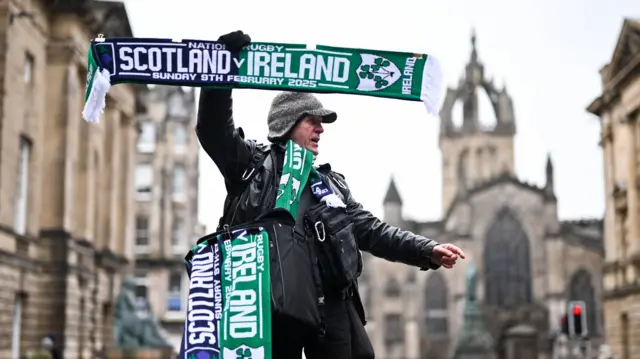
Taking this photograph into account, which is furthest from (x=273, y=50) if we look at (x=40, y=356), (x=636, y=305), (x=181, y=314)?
(x=181, y=314)

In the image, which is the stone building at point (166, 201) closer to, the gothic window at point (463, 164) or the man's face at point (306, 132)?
the gothic window at point (463, 164)

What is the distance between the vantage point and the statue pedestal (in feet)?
116

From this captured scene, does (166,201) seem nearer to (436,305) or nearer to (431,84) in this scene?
(436,305)

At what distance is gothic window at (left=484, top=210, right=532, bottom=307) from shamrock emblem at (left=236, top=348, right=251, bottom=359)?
75.8 metres

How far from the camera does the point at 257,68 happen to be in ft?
16.5

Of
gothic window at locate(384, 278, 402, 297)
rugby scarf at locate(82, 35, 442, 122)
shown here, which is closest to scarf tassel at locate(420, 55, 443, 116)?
rugby scarf at locate(82, 35, 442, 122)

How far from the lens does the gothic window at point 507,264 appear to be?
79438 mm

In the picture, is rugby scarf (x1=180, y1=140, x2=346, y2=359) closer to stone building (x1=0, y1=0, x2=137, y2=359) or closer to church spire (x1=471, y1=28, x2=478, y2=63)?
stone building (x1=0, y1=0, x2=137, y2=359)

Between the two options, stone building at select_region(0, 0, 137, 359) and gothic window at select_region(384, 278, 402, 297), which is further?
gothic window at select_region(384, 278, 402, 297)

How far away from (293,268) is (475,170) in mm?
97821

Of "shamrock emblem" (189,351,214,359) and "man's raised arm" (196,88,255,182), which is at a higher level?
"man's raised arm" (196,88,255,182)

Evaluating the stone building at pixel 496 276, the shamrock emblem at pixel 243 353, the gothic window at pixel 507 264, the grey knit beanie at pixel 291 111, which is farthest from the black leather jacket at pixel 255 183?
the gothic window at pixel 507 264

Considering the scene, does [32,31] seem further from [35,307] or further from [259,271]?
[259,271]

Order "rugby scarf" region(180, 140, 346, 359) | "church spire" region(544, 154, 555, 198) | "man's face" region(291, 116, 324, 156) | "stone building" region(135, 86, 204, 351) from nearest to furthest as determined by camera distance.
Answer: "rugby scarf" region(180, 140, 346, 359) → "man's face" region(291, 116, 324, 156) → "stone building" region(135, 86, 204, 351) → "church spire" region(544, 154, 555, 198)
